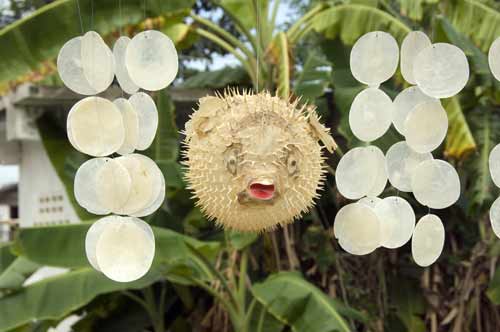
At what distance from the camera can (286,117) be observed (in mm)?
1558

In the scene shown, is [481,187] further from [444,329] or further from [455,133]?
[444,329]

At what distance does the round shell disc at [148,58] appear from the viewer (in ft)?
5.25

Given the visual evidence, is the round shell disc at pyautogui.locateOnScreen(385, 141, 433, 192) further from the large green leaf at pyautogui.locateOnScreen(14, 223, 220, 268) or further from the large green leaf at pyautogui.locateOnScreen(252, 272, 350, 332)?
the large green leaf at pyautogui.locateOnScreen(14, 223, 220, 268)

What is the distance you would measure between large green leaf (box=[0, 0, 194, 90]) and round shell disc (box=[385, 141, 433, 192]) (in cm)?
148

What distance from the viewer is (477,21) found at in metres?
3.39

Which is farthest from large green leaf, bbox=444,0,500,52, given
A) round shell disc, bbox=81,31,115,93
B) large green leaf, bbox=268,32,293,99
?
round shell disc, bbox=81,31,115,93

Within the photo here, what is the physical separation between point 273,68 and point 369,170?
2146mm

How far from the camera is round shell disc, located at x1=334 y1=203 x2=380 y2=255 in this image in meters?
1.67

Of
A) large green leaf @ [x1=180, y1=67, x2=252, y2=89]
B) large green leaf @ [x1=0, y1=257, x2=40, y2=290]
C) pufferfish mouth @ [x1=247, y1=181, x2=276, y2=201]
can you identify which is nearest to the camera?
pufferfish mouth @ [x1=247, y1=181, x2=276, y2=201]

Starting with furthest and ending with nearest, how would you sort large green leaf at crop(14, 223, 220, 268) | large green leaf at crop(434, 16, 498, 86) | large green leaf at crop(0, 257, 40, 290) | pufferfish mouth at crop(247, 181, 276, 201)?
large green leaf at crop(0, 257, 40, 290), large green leaf at crop(434, 16, 498, 86), large green leaf at crop(14, 223, 220, 268), pufferfish mouth at crop(247, 181, 276, 201)

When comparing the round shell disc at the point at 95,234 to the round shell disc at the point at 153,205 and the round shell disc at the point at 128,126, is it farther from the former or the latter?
the round shell disc at the point at 128,126

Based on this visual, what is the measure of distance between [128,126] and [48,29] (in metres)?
1.51

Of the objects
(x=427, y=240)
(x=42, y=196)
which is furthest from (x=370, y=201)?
(x=42, y=196)

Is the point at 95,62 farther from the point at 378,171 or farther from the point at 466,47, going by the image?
the point at 466,47
